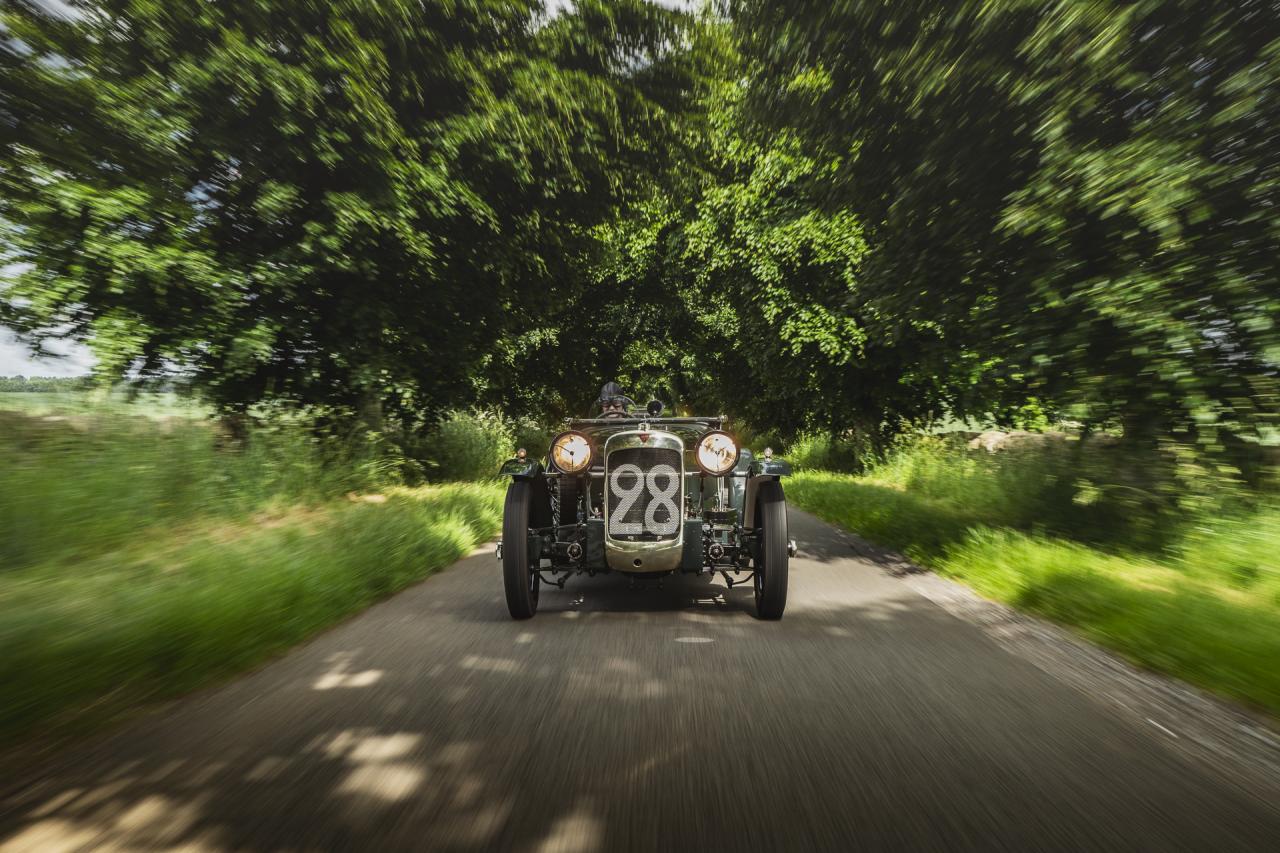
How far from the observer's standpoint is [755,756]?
2941 mm

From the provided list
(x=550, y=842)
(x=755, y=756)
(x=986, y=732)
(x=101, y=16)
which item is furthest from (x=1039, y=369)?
(x=101, y=16)

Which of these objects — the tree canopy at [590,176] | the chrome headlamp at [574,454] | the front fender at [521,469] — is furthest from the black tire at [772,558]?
the tree canopy at [590,176]

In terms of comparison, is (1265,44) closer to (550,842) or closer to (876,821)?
(876,821)

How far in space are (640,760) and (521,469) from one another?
3.07 metres

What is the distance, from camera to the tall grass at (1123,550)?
4168 millimetres

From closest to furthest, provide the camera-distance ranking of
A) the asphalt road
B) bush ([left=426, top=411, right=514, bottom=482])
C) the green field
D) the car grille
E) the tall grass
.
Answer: the asphalt road, the green field, the tall grass, the car grille, bush ([left=426, top=411, right=514, bottom=482])

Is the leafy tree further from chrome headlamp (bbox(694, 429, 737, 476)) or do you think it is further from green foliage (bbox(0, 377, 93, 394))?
green foliage (bbox(0, 377, 93, 394))

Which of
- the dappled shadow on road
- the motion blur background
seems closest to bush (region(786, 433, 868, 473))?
the motion blur background

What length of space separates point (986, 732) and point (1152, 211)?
170 inches

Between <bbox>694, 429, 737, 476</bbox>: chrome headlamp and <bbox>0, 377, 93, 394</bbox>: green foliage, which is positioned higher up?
<bbox>0, 377, 93, 394</bbox>: green foliage

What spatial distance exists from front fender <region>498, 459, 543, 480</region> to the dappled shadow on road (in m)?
1.39

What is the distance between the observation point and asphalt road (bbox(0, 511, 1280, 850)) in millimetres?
2367

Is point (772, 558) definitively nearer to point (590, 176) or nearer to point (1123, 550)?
point (1123, 550)

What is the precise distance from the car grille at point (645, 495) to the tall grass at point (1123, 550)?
284cm
